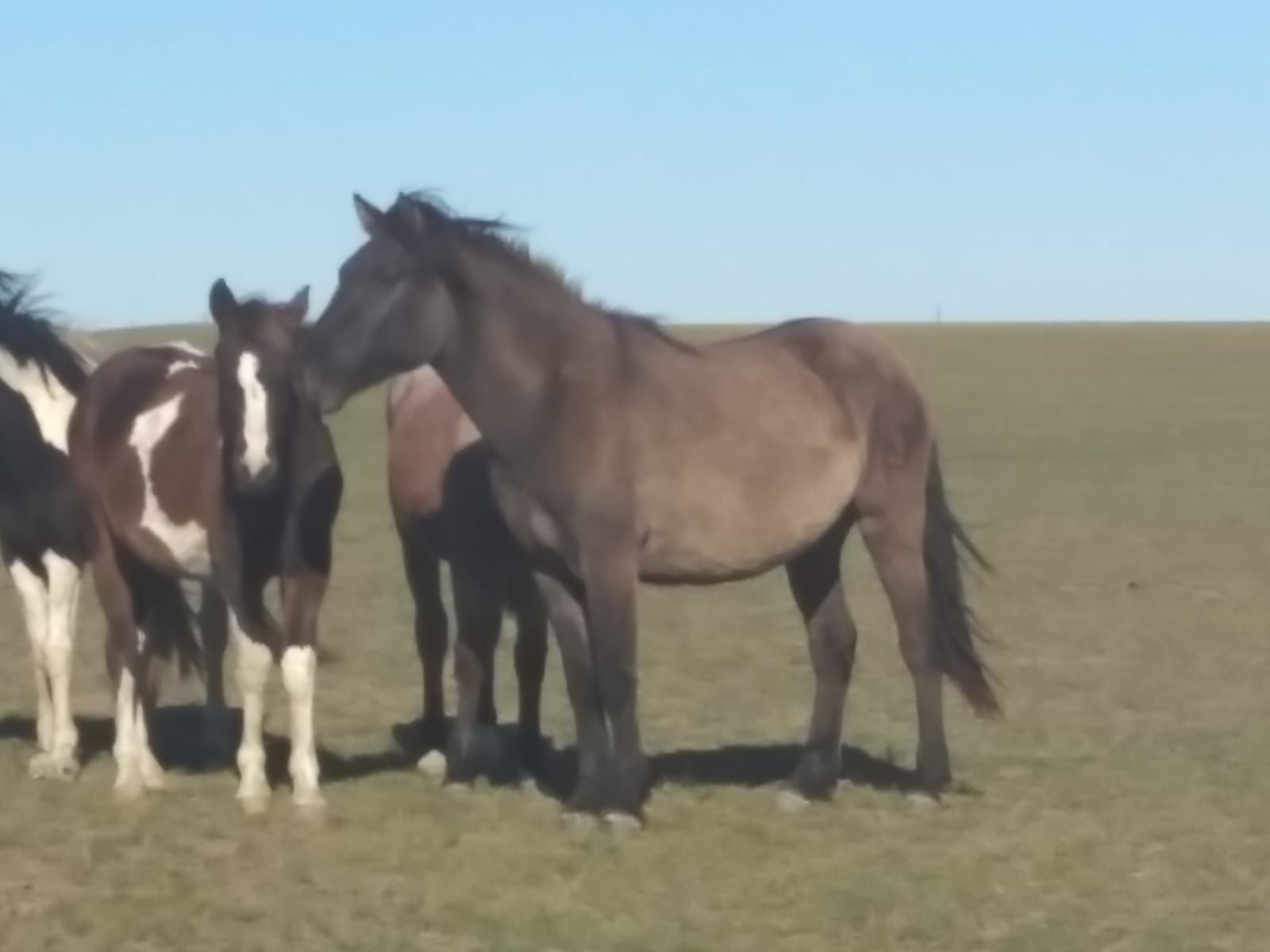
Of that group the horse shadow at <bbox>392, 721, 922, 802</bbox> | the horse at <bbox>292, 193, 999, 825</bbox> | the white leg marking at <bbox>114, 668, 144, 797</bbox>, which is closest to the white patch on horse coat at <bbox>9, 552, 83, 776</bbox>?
the white leg marking at <bbox>114, 668, 144, 797</bbox>

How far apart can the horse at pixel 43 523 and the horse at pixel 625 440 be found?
2.26 meters

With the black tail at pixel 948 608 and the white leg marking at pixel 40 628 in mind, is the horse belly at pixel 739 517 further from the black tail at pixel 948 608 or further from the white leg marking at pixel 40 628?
the white leg marking at pixel 40 628

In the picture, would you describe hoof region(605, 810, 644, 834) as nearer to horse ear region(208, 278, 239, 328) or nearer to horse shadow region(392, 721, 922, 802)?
horse shadow region(392, 721, 922, 802)

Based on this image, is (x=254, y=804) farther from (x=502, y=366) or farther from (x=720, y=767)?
(x=720, y=767)

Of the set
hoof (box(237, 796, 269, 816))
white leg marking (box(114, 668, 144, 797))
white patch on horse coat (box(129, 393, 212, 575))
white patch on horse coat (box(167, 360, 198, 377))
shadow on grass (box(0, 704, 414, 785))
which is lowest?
shadow on grass (box(0, 704, 414, 785))

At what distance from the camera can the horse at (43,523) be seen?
33.5 feet

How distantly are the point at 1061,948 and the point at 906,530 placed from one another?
2863 mm

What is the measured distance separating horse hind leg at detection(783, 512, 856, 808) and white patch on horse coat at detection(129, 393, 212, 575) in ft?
8.38

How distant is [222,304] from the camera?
8883 millimetres

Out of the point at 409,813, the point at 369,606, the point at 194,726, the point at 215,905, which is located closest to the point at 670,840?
the point at 409,813

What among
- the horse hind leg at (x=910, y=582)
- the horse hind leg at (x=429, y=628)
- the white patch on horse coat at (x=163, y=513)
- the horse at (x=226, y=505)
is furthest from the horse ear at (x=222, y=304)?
the horse hind leg at (x=910, y=582)

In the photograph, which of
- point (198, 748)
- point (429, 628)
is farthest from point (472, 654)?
point (198, 748)

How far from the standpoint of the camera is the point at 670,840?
855cm

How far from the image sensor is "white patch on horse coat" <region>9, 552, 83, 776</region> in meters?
10.1
